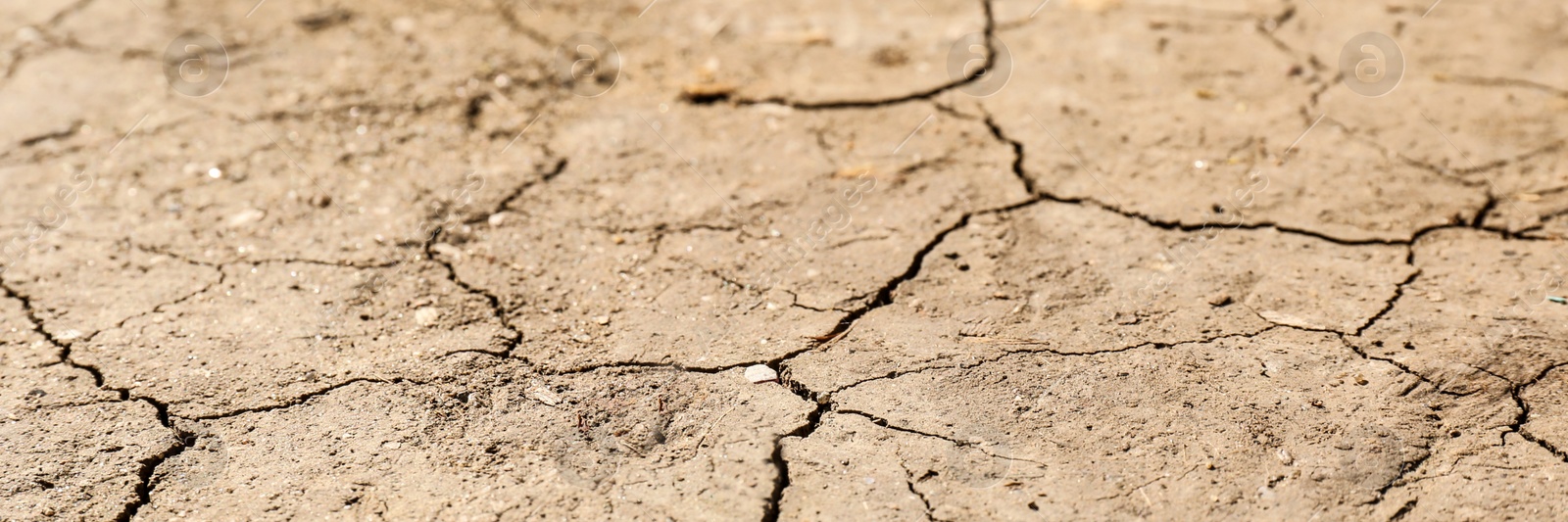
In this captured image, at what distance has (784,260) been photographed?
2.99 meters

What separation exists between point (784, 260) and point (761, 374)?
514 millimetres

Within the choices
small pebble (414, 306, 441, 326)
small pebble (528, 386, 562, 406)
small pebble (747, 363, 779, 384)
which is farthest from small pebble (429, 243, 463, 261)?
small pebble (747, 363, 779, 384)

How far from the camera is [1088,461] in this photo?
7.51 ft

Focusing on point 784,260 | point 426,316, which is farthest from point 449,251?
point 784,260

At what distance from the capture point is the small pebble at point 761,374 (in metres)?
2.53

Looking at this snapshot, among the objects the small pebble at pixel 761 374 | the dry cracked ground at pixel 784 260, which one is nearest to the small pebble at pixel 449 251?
the dry cracked ground at pixel 784 260

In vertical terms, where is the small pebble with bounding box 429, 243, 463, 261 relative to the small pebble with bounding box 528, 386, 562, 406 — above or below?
above

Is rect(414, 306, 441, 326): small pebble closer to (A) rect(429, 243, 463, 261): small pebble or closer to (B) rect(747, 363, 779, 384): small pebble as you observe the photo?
(A) rect(429, 243, 463, 261): small pebble

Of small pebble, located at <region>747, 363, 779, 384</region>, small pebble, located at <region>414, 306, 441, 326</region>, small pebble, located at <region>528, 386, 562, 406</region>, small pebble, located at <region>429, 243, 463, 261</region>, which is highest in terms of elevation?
small pebble, located at <region>429, 243, 463, 261</region>

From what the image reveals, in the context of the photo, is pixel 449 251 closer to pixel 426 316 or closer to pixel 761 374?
pixel 426 316

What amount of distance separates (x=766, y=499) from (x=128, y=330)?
1.66 metres

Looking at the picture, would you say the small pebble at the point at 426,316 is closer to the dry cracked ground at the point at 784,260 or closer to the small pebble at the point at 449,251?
the dry cracked ground at the point at 784,260

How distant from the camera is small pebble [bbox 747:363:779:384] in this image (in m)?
2.53

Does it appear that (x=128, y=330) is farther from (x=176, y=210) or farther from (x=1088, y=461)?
(x=1088, y=461)
